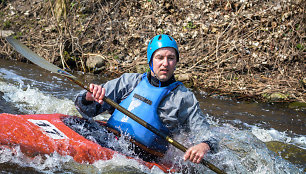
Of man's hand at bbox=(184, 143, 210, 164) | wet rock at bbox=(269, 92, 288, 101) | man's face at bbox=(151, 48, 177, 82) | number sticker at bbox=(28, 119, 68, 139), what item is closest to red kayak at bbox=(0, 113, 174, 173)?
number sticker at bbox=(28, 119, 68, 139)

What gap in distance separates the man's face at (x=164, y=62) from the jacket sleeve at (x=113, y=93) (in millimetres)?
305

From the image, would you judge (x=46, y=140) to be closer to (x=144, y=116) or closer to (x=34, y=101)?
(x=144, y=116)

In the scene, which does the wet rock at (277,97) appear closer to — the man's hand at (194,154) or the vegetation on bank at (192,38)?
the vegetation on bank at (192,38)

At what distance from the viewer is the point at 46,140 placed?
2.71 meters

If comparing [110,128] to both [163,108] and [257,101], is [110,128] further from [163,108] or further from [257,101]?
[257,101]

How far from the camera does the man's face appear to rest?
320cm

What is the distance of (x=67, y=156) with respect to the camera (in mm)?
2748

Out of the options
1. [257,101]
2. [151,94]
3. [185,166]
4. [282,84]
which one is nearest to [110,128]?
[151,94]

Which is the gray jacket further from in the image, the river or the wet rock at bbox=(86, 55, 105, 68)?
the wet rock at bbox=(86, 55, 105, 68)

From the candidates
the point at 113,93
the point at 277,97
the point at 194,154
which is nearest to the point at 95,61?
the point at 277,97

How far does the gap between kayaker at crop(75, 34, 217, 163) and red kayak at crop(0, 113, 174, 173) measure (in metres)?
0.31

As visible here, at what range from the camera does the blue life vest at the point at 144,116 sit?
122 inches

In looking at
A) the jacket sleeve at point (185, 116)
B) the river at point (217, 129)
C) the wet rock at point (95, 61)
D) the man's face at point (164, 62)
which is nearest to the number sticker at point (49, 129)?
the river at point (217, 129)

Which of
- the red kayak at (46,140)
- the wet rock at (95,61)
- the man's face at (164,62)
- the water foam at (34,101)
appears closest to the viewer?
the red kayak at (46,140)
